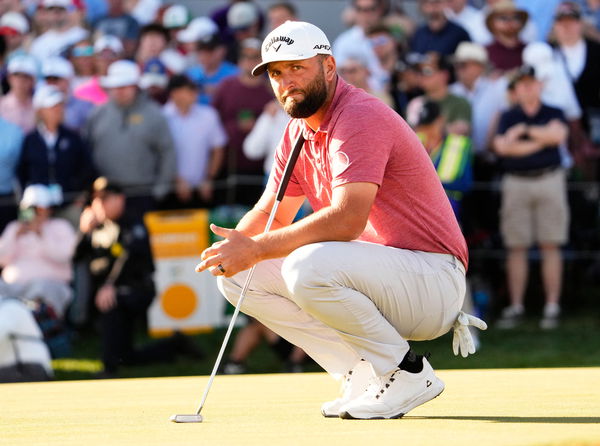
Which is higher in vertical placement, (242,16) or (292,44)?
(292,44)

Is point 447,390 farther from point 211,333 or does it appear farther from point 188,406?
point 211,333

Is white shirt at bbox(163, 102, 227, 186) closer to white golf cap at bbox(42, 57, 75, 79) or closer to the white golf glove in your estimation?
white golf cap at bbox(42, 57, 75, 79)

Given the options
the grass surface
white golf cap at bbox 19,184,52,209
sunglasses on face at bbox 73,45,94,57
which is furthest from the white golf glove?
sunglasses on face at bbox 73,45,94,57

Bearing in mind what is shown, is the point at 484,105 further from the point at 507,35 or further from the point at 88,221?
the point at 88,221

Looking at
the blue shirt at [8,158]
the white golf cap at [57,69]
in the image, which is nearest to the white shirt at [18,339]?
the blue shirt at [8,158]

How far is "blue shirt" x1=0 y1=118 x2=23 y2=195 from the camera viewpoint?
11.0 meters

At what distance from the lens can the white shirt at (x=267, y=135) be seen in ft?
35.1

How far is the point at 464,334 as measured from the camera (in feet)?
17.4

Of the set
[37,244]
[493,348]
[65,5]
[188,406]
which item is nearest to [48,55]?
[65,5]

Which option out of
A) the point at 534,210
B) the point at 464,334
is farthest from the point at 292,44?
the point at 534,210

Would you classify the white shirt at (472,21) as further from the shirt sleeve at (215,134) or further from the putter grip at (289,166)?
the putter grip at (289,166)

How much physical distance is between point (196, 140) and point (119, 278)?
205 centimetres

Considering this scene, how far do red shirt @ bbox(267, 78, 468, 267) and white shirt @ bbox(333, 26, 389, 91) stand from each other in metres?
6.21

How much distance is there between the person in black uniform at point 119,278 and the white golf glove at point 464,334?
4.67 m
